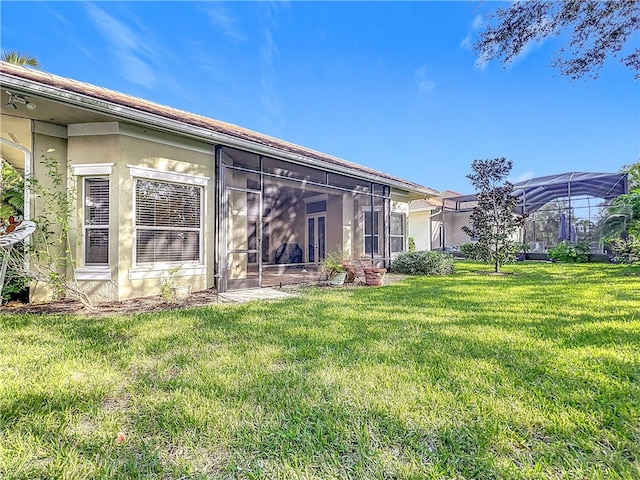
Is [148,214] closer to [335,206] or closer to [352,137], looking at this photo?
[335,206]

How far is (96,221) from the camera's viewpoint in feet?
21.9

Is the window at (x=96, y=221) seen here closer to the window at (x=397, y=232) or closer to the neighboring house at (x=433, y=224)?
the window at (x=397, y=232)

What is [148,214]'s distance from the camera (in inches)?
275

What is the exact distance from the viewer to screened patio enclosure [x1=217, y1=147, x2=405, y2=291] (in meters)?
8.69

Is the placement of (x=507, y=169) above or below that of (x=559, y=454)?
above

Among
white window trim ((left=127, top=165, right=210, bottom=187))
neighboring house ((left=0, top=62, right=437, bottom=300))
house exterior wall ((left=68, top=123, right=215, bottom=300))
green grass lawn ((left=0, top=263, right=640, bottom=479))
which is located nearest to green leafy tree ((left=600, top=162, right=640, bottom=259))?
green grass lawn ((left=0, top=263, right=640, bottom=479))

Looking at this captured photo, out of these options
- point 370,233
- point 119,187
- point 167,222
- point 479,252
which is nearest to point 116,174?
point 119,187

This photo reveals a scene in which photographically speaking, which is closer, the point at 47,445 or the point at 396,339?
the point at 47,445

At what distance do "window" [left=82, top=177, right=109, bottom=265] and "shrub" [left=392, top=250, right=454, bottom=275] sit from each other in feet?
32.2

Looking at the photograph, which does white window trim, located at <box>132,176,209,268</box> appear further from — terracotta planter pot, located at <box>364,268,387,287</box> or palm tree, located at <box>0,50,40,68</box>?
palm tree, located at <box>0,50,40,68</box>

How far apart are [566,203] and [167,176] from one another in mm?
22173

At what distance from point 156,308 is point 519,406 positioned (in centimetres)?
573

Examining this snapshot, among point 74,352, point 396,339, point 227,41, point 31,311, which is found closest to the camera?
point 74,352

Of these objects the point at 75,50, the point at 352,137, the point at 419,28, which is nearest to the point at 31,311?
the point at 75,50
